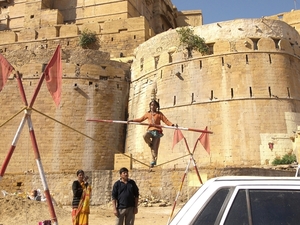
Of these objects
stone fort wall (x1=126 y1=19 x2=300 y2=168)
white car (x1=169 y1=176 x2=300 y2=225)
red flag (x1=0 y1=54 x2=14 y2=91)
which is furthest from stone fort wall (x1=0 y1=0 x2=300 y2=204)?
white car (x1=169 y1=176 x2=300 y2=225)

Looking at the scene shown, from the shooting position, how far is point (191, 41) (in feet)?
53.2

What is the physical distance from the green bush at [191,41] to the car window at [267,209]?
47.1 ft

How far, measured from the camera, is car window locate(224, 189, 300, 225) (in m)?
2.04

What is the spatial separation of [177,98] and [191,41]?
2806 mm

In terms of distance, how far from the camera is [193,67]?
16062 millimetres

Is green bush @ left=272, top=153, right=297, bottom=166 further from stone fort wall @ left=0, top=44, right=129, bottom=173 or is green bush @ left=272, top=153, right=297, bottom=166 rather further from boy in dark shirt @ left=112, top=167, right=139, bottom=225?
boy in dark shirt @ left=112, top=167, right=139, bottom=225

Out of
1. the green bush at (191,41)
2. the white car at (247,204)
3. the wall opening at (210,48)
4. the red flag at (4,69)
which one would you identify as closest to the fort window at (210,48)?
the wall opening at (210,48)

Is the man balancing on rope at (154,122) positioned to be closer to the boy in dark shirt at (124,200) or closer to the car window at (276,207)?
the boy in dark shirt at (124,200)

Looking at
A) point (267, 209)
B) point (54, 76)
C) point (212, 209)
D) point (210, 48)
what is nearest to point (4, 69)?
point (54, 76)

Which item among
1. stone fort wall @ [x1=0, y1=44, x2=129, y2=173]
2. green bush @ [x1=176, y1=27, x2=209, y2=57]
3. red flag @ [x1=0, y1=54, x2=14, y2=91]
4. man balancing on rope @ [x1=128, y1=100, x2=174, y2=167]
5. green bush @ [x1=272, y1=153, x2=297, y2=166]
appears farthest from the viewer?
stone fort wall @ [x1=0, y1=44, x2=129, y2=173]

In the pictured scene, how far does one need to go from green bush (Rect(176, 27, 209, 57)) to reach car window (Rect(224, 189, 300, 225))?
1435 centimetres

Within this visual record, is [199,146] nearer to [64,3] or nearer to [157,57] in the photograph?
[157,57]

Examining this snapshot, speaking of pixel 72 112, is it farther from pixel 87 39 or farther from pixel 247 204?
pixel 247 204

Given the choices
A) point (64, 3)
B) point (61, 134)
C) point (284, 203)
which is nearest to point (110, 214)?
point (284, 203)
